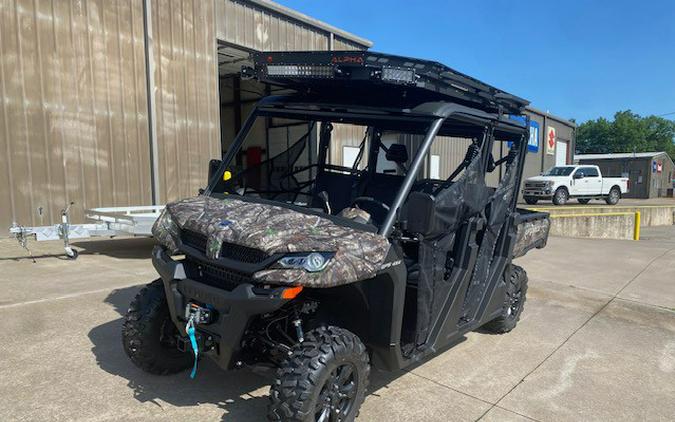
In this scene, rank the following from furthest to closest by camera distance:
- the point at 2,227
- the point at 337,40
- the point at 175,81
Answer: the point at 337,40
the point at 175,81
the point at 2,227

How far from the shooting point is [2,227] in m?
8.95

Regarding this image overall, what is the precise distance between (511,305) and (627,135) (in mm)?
107256

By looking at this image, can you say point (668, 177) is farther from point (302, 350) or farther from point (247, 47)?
point (302, 350)

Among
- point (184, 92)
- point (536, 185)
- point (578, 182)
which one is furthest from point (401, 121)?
point (578, 182)

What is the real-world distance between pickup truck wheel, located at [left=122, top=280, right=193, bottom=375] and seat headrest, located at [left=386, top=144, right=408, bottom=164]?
2106 millimetres

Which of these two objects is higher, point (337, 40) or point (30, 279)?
point (337, 40)

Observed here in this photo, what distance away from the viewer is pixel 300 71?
3.36m

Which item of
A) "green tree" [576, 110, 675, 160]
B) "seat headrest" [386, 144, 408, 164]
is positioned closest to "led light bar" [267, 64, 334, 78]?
"seat headrest" [386, 144, 408, 164]

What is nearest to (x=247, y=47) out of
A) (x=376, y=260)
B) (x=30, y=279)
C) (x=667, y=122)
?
(x=30, y=279)

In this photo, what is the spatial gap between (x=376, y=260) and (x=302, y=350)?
2.08 ft

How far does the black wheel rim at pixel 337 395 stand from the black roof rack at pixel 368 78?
1.79 metres

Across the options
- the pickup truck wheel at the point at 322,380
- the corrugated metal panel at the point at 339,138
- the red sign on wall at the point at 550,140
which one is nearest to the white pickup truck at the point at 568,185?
the red sign on wall at the point at 550,140

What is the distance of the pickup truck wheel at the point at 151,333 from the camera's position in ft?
10.8

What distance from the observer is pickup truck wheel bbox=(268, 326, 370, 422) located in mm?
2516
